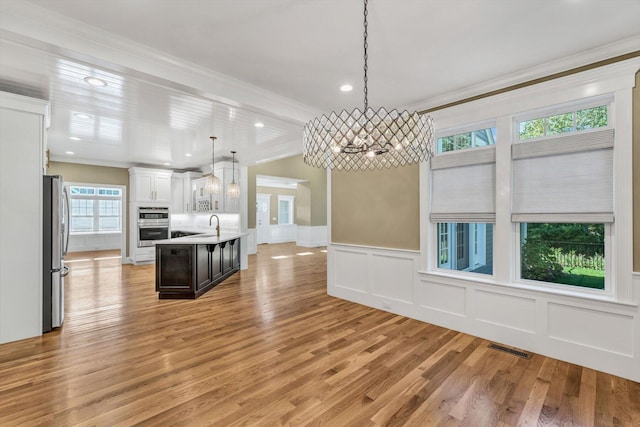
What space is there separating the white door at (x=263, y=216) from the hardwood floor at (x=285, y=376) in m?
8.60

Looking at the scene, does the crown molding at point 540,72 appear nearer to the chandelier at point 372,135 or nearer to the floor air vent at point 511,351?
the chandelier at point 372,135

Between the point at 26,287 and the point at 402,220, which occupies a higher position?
the point at 402,220

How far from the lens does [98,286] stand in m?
5.53

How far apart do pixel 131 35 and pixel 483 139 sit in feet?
12.0

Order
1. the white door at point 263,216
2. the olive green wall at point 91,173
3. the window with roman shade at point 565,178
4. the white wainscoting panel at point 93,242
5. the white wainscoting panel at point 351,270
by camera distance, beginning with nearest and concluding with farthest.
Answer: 1. the window with roman shade at point 565,178
2. the white wainscoting panel at point 351,270
3. the olive green wall at point 91,173
4. the white wainscoting panel at point 93,242
5. the white door at point 263,216

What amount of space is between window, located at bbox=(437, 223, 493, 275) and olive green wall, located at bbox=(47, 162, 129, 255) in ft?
27.1

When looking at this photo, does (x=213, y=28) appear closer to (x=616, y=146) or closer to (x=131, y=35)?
(x=131, y=35)

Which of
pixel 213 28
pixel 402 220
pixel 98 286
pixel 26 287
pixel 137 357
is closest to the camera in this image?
pixel 213 28

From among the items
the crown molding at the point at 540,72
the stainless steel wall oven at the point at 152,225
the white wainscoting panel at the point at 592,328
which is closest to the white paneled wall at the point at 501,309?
the white wainscoting panel at the point at 592,328

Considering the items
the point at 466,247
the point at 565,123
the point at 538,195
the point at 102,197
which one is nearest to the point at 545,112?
the point at 565,123

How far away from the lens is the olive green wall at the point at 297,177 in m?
9.45

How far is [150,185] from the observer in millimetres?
8281

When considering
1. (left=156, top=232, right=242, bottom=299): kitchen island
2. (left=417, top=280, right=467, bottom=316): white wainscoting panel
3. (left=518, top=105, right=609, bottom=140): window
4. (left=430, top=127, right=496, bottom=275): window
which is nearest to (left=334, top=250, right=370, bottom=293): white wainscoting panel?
(left=417, top=280, right=467, bottom=316): white wainscoting panel

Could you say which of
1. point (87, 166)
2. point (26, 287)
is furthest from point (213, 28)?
point (87, 166)
